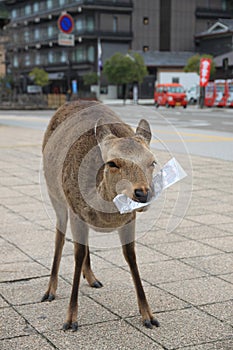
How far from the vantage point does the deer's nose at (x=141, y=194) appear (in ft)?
10.7

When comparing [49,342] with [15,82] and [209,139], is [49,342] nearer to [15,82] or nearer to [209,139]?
[209,139]

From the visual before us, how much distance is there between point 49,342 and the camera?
3.76m

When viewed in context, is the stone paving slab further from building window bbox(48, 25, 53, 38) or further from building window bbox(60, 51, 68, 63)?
building window bbox(48, 25, 53, 38)

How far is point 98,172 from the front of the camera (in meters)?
3.68

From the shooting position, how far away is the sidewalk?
3822 millimetres

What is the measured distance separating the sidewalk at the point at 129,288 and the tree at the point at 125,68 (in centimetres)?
5511

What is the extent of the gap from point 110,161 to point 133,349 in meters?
1.15

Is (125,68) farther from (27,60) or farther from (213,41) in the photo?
(27,60)

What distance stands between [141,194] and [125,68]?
196ft

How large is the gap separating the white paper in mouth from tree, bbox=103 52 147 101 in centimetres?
5828

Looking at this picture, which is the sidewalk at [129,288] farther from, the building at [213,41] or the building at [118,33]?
the building at [118,33]

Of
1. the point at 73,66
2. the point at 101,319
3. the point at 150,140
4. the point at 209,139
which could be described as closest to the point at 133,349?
the point at 101,319

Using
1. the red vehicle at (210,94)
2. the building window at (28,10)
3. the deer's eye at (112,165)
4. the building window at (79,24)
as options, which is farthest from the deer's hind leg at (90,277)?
the building window at (28,10)

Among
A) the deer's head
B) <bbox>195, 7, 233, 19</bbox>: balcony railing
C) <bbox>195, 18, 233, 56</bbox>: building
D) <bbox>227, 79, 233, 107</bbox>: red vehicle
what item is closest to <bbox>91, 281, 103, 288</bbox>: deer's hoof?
the deer's head
